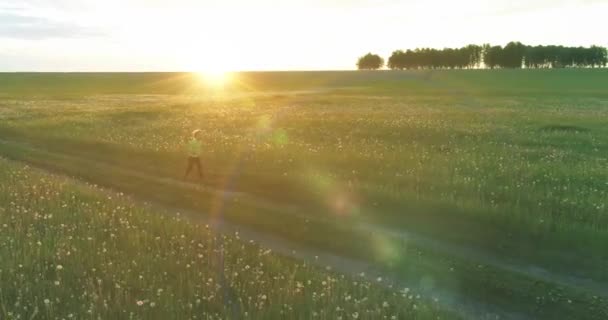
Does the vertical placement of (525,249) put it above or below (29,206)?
below

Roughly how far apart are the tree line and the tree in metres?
8.45

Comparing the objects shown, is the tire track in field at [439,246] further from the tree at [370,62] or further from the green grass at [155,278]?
the tree at [370,62]

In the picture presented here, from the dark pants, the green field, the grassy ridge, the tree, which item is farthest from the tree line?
the dark pants

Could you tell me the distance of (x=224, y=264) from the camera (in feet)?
35.2

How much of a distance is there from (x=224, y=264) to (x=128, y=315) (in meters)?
2.52

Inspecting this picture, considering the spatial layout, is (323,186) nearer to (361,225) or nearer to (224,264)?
(361,225)

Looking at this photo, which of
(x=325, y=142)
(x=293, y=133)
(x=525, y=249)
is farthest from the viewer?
(x=293, y=133)

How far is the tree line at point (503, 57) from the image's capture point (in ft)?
526

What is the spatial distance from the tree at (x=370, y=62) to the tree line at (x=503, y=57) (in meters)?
8.45

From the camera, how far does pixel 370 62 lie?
188500 mm

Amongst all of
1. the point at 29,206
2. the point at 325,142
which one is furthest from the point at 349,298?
the point at 325,142

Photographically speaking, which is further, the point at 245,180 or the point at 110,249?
the point at 245,180

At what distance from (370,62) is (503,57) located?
42916mm

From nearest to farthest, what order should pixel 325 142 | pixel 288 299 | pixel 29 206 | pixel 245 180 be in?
pixel 288 299 < pixel 29 206 < pixel 245 180 < pixel 325 142
